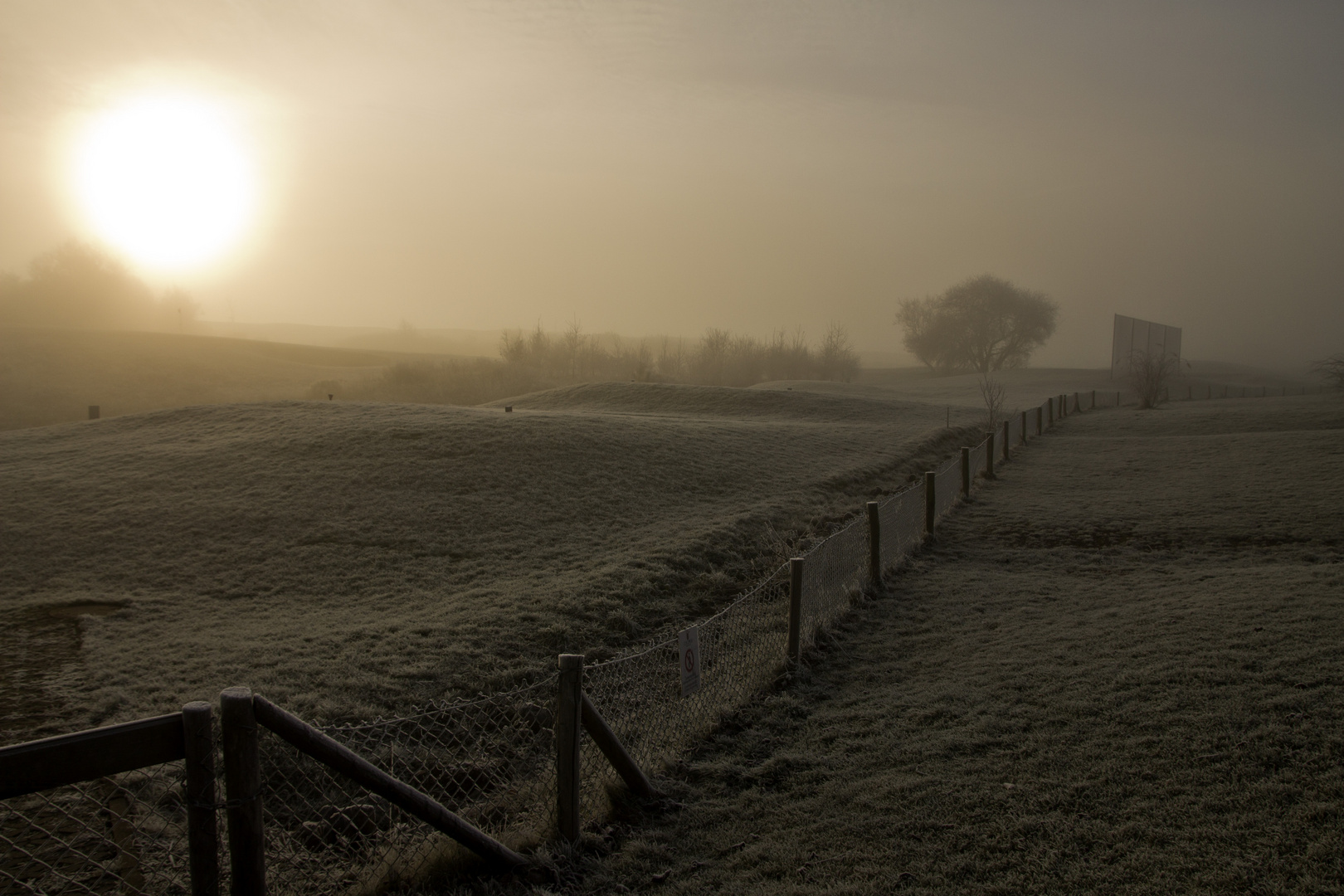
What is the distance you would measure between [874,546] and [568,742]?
6.99m

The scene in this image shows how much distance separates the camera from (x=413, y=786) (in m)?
6.99

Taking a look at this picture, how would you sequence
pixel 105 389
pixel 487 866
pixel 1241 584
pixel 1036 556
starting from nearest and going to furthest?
pixel 487 866 → pixel 1241 584 → pixel 1036 556 → pixel 105 389

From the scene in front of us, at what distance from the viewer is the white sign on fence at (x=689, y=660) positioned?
5680mm

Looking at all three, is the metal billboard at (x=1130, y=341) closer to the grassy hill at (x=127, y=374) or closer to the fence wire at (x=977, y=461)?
the fence wire at (x=977, y=461)

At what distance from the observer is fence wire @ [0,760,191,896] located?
4.89 meters

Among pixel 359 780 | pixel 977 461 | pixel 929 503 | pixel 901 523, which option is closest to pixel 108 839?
pixel 359 780

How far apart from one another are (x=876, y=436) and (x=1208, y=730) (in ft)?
76.6

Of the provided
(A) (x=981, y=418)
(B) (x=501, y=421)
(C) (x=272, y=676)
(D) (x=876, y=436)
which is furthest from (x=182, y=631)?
(A) (x=981, y=418)

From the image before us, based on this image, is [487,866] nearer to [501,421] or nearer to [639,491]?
[639,491]

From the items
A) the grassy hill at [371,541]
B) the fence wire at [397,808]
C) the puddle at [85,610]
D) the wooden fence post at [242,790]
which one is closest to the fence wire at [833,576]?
the grassy hill at [371,541]

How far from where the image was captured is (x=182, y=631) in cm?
991

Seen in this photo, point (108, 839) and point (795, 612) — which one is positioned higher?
point (795, 612)

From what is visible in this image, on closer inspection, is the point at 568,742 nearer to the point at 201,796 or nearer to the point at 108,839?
the point at 201,796

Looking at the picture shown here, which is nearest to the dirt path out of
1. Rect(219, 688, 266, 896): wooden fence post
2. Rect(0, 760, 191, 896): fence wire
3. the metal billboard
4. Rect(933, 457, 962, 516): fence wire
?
Rect(219, 688, 266, 896): wooden fence post
